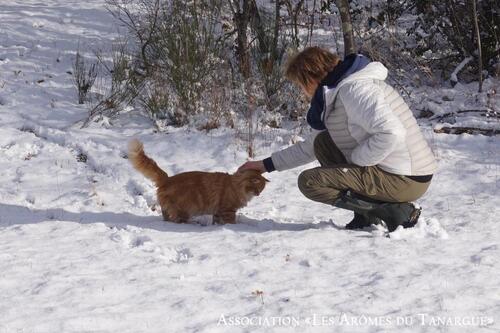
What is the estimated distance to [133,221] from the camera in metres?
4.75

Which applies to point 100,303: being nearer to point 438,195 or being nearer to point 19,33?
point 438,195

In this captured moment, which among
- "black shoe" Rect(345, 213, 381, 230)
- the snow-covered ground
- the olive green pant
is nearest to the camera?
the snow-covered ground

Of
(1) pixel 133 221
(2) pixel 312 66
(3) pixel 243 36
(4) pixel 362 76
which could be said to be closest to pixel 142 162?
(1) pixel 133 221

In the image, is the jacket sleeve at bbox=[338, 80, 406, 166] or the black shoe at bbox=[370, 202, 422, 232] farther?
the black shoe at bbox=[370, 202, 422, 232]

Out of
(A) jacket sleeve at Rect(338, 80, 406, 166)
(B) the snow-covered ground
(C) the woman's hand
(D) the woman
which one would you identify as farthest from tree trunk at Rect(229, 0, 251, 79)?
(A) jacket sleeve at Rect(338, 80, 406, 166)

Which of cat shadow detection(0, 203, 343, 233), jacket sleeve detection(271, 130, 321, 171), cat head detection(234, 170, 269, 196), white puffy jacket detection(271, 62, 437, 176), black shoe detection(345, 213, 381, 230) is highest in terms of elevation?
white puffy jacket detection(271, 62, 437, 176)

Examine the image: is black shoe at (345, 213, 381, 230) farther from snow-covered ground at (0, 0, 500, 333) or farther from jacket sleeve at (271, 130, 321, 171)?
jacket sleeve at (271, 130, 321, 171)

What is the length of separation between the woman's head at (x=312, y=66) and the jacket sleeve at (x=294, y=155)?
2.17ft

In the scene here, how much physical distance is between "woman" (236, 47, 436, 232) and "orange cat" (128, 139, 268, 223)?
59cm

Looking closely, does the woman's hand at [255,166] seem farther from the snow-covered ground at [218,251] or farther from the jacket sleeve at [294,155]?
the snow-covered ground at [218,251]

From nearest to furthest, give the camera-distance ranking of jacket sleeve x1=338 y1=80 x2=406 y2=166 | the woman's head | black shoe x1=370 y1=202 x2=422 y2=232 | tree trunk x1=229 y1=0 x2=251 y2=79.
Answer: jacket sleeve x1=338 y1=80 x2=406 y2=166, the woman's head, black shoe x1=370 y1=202 x2=422 y2=232, tree trunk x1=229 y1=0 x2=251 y2=79

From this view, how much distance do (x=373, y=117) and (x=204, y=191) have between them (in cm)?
153

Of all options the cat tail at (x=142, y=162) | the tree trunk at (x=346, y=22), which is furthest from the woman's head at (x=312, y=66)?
the tree trunk at (x=346, y=22)

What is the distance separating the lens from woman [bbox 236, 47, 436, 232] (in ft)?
12.3
